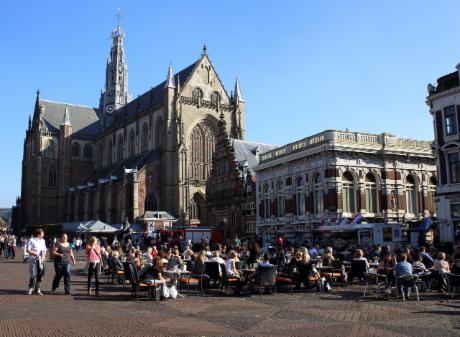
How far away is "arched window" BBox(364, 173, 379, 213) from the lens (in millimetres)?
33125

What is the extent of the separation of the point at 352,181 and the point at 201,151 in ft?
112

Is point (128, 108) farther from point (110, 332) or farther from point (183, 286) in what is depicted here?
point (110, 332)

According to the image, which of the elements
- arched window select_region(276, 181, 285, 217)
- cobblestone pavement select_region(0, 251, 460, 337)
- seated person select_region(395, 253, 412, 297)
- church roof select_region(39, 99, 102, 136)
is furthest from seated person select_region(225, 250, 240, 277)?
church roof select_region(39, 99, 102, 136)

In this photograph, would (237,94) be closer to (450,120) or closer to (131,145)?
(131,145)

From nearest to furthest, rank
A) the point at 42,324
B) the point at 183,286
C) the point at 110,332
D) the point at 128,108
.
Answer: the point at 110,332
the point at 42,324
the point at 183,286
the point at 128,108

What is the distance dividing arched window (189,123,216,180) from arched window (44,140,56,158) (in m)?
32.3

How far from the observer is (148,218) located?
56.4m

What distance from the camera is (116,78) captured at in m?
94.2

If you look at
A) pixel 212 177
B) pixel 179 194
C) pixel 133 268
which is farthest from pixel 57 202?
pixel 133 268

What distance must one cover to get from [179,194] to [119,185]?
11.2m

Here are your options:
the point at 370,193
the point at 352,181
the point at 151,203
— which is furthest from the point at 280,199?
the point at 151,203

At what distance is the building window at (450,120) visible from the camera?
86.4 ft

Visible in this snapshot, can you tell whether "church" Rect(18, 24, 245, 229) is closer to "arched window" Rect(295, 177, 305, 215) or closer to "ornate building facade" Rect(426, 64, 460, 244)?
"arched window" Rect(295, 177, 305, 215)

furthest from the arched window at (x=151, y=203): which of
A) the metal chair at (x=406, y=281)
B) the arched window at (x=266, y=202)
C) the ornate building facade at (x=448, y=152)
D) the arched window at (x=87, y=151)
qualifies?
the metal chair at (x=406, y=281)
